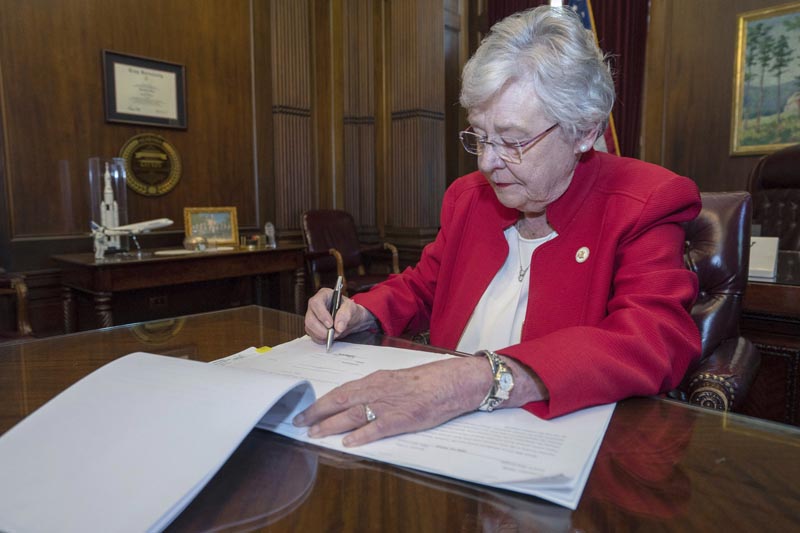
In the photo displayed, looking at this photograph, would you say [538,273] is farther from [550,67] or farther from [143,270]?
[143,270]

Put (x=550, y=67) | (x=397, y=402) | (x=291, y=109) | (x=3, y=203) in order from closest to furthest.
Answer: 1. (x=397, y=402)
2. (x=550, y=67)
3. (x=3, y=203)
4. (x=291, y=109)

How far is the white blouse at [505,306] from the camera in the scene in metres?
1.41

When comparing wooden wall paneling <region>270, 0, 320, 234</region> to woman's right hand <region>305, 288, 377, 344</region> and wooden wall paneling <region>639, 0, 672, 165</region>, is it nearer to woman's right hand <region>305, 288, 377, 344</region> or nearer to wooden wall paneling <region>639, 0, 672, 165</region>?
wooden wall paneling <region>639, 0, 672, 165</region>

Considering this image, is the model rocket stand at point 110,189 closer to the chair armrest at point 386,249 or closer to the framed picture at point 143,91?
the framed picture at point 143,91

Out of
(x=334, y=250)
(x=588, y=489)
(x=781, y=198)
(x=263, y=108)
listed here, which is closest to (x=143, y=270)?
(x=334, y=250)

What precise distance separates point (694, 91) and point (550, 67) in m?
4.19

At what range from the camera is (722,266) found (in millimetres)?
1608

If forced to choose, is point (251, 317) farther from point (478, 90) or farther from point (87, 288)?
point (87, 288)

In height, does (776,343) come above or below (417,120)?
below

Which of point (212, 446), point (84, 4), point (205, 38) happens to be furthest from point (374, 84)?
point (212, 446)

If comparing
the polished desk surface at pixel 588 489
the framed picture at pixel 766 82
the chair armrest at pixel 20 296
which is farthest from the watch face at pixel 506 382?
the framed picture at pixel 766 82

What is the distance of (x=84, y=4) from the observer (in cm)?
382

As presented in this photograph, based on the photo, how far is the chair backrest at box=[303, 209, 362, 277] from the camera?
4.66m

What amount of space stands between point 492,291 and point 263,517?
1.03 metres
